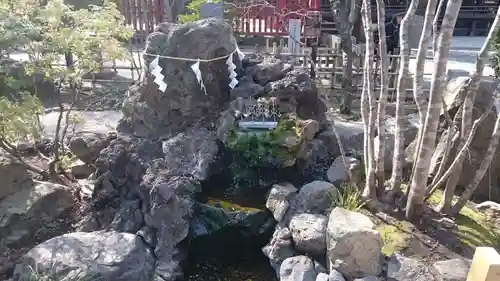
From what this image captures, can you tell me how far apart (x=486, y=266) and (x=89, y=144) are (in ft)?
17.6

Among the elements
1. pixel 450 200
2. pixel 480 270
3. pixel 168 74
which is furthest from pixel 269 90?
pixel 480 270

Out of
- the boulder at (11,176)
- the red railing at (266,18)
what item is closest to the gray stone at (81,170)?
the boulder at (11,176)

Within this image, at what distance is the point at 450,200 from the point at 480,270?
1.97 metres

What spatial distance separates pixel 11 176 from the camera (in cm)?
579

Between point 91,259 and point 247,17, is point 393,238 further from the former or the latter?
point 247,17

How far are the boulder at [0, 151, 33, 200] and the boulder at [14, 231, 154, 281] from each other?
5.06 ft

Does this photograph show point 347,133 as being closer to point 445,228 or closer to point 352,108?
point 352,108

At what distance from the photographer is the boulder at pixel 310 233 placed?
4.30 metres

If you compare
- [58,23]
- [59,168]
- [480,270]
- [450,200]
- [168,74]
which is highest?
[58,23]

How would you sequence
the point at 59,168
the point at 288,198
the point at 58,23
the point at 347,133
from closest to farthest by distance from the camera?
1. the point at 288,198
2. the point at 58,23
3. the point at 59,168
4. the point at 347,133

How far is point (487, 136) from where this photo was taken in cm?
562

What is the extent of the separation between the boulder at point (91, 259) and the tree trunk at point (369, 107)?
8.42 feet

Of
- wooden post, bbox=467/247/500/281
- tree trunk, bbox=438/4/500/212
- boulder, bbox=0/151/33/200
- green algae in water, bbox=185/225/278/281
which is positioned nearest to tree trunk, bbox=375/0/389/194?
tree trunk, bbox=438/4/500/212

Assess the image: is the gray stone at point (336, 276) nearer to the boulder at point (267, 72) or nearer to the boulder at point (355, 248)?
the boulder at point (355, 248)
